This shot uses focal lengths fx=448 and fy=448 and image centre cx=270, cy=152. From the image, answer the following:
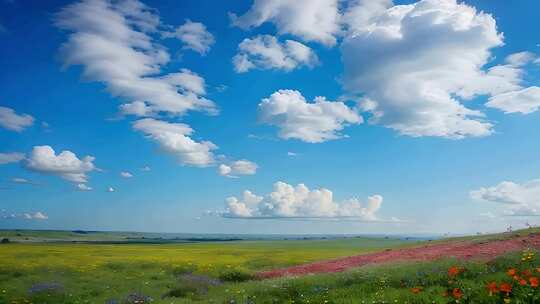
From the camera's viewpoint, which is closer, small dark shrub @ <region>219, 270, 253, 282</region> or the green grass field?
the green grass field

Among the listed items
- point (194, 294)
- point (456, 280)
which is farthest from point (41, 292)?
point (456, 280)

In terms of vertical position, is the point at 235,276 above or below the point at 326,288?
below

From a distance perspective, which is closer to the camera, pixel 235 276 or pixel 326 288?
pixel 326 288

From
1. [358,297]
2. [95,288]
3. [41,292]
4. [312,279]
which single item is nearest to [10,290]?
[41,292]

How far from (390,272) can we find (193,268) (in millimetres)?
24160

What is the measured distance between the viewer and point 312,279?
70.1ft

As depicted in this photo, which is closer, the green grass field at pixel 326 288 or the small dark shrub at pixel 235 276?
the green grass field at pixel 326 288

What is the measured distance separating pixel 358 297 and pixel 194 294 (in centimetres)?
1071

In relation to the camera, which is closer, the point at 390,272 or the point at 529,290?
the point at 529,290

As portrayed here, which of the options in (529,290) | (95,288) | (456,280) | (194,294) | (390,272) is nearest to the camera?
(529,290)

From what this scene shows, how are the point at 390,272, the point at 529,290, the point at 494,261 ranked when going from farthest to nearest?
the point at 390,272 → the point at 494,261 → the point at 529,290

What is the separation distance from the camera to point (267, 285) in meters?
21.0

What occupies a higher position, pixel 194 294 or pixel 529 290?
pixel 529 290

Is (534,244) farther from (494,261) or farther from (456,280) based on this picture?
(456,280)
